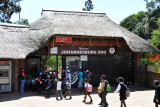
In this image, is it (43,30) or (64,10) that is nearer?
(43,30)

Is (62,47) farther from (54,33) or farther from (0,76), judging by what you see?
(0,76)

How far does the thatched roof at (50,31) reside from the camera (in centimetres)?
1180

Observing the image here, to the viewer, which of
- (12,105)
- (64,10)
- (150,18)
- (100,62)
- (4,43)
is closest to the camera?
(12,105)

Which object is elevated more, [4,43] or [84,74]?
[4,43]

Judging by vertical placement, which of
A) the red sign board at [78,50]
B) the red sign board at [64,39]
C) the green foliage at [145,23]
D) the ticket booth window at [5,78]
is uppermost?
the green foliage at [145,23]

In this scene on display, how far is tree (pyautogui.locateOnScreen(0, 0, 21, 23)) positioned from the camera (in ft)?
94.5

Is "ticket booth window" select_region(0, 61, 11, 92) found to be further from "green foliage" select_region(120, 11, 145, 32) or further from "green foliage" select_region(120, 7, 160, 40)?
"green foliage" select_region(120, 11, 145, 32)

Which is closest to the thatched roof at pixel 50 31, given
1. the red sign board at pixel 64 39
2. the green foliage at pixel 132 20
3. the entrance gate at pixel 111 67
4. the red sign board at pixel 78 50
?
the red sign board at pixel 64 39

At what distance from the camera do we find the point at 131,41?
14.0 metres

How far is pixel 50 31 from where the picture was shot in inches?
499

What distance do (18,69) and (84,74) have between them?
4.61 meters

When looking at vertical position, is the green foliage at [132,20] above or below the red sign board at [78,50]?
above

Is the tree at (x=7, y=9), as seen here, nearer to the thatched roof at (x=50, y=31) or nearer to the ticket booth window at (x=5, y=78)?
the thatched roof at (x=50, y=31)

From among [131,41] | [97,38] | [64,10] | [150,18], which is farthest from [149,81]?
[150,18]
